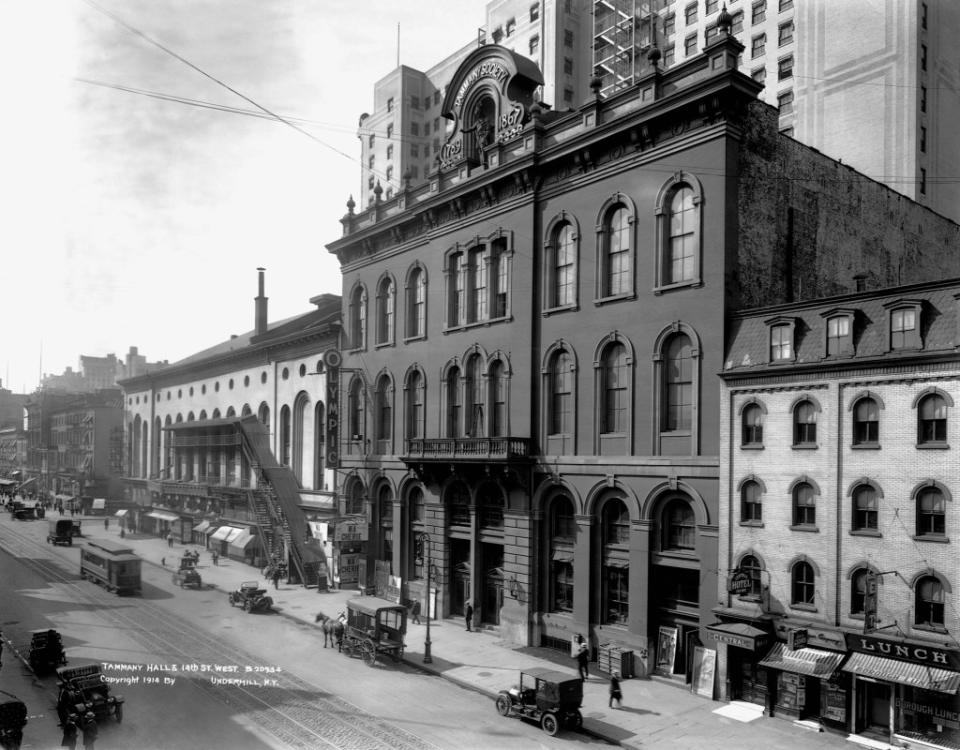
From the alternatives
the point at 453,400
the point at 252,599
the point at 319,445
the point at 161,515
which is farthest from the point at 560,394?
the point at 161,515

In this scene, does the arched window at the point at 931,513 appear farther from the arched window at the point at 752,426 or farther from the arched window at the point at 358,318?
the arched window at the point at 358,318

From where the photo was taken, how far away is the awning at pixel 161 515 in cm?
6868

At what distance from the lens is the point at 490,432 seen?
124 ft

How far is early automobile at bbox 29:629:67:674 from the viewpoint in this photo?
27.5m

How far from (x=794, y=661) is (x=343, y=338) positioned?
109ft

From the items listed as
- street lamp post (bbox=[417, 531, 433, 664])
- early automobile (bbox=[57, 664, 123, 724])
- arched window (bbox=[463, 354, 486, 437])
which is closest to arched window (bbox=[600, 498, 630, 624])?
street lamp post (bbox=[417, 531, 433, 664])

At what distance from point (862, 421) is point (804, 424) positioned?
74.7 inches

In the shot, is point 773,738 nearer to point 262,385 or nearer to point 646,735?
point 646,735

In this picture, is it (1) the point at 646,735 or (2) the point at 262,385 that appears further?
(2) the point at 262,385

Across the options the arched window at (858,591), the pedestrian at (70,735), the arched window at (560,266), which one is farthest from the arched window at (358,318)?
the arched window at (858,591)

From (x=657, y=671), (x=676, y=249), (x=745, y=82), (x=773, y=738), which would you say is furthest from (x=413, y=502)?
(x=745, y=82)

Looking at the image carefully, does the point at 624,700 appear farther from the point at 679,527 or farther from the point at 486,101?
the point at 486,101

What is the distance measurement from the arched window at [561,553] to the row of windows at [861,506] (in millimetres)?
9082

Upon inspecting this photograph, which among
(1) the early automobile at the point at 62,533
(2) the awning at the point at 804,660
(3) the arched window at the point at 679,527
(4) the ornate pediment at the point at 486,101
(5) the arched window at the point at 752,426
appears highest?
(4) the ornate pediment at the point at 486,101
